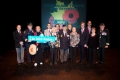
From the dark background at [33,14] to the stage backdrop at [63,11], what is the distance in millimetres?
2520

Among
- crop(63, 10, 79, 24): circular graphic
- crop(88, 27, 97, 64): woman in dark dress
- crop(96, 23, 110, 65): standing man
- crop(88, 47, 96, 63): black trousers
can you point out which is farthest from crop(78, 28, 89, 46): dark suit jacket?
crop(63, 10, 79, 24): circular graphic

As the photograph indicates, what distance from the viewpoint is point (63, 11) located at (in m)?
9.84

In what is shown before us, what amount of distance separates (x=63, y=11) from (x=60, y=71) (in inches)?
176

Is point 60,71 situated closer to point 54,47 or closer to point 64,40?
point 54,47

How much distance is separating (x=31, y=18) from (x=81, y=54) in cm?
690

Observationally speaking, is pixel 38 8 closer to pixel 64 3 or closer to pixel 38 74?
pixel 64 3

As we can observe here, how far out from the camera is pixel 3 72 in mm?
6090

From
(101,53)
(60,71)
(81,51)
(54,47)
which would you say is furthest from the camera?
(81,51)

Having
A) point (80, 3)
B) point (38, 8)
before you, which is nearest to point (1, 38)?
point (38, 8)

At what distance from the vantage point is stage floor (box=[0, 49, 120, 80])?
5719mm

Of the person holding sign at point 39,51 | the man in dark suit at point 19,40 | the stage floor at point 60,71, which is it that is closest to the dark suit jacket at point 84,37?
the stage floor at point 60,71

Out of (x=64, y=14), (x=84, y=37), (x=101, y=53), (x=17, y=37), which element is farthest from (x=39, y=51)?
(x=64, y=14)

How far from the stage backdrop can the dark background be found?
99.2 inches

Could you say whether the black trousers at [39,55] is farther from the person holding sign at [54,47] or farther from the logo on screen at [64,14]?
the logo on screen at [64,14]
